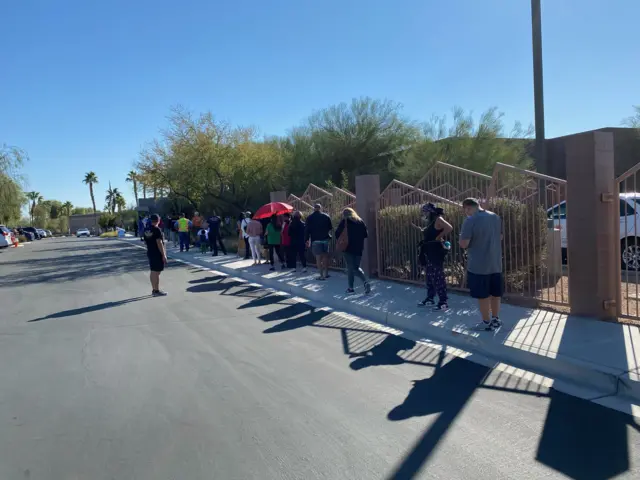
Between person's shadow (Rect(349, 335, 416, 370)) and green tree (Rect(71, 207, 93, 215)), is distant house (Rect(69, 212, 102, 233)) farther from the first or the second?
person's shadow (Rect(349, 335, 416, 370))

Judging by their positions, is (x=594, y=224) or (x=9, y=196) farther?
(x=9, y=196)

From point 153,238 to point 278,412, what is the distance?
24.0ft

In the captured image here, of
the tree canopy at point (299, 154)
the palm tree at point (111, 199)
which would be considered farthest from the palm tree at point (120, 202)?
the tree canopy at point (299, 154)

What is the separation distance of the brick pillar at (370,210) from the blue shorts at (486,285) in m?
5.15

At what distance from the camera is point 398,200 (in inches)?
439

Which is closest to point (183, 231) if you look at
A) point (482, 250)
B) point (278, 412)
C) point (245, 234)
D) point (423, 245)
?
point (245, 234)

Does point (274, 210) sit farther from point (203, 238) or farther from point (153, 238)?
point (203, 238)

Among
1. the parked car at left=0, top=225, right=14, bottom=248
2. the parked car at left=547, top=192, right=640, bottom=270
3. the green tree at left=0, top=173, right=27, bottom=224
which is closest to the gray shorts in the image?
the parked car at left=547, top=192, right=640, bottom=270

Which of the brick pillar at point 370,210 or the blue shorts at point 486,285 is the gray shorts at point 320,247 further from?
the blue shorts at point 486,285

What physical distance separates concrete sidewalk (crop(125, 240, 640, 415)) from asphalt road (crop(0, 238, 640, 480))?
0.42 m

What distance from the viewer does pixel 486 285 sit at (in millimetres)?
6531

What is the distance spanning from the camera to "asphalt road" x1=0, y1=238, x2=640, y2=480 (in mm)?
3738

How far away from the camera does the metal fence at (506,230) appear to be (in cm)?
837

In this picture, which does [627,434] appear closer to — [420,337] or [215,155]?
[420,337]
